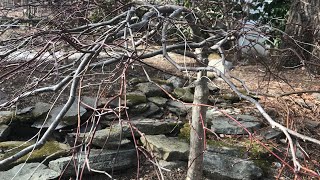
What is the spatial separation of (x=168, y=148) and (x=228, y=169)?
0.60m

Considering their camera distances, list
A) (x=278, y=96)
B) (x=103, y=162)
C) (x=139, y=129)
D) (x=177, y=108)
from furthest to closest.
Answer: (x=177, y=108)
(x=139, y=129)
(x=103, y=162)
(x=278, y=96)

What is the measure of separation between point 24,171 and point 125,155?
0.93 metres

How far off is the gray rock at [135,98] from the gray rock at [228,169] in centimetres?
128

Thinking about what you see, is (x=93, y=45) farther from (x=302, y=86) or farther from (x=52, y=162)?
(x=302, y=86)

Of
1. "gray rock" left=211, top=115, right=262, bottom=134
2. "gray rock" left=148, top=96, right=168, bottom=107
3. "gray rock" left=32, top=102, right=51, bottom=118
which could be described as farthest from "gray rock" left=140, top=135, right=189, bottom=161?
"gray rock" left=32, top=102, right=51, bottom=118

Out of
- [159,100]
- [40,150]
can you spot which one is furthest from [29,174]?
[159,100]

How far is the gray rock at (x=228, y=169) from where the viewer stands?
3465mm

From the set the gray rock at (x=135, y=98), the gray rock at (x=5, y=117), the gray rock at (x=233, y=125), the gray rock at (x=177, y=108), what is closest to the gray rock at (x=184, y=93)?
the gray rock at (x=177, y=108)

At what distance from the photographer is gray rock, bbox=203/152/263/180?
3465 millimetres

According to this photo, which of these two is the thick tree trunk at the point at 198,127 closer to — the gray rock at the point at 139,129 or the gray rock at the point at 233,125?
the gray rock at the point at 139,129

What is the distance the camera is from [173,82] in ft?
18.1

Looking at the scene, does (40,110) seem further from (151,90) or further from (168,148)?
(168,148)

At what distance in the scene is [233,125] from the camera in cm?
417

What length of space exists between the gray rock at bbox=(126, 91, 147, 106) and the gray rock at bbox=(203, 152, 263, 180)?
50.2 inches
